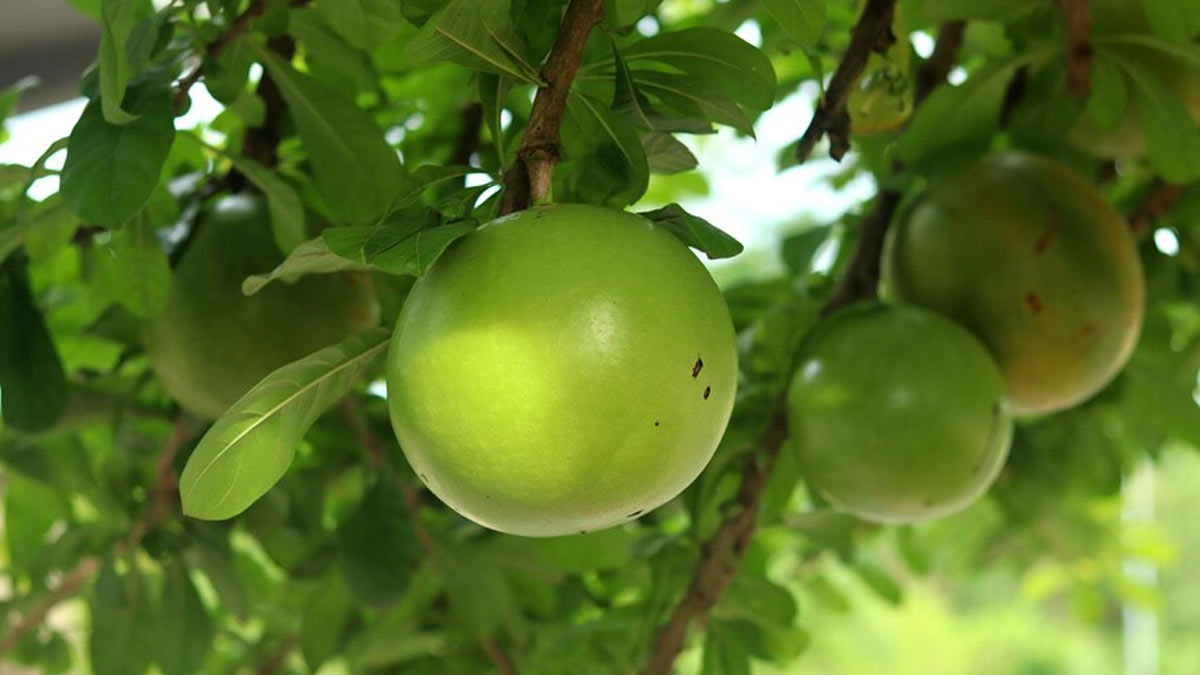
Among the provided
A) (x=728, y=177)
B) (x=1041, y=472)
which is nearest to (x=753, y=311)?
(x=1041, y=472)

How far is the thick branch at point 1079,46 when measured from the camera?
0.92m

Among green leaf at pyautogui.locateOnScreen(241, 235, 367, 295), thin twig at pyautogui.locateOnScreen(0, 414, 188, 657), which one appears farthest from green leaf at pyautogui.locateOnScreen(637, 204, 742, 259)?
thin twig at pyautogui.locateOnScreen(0, 414, 188, 657)

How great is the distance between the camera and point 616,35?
0.70 meters

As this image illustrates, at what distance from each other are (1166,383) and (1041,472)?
33 centimetres

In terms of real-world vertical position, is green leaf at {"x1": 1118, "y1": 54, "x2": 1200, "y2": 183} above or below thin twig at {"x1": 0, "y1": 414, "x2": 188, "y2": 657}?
above

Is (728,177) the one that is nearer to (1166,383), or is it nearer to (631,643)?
(1166,383)

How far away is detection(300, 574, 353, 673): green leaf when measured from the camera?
3.89 ft

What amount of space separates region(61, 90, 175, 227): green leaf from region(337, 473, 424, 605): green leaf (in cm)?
42

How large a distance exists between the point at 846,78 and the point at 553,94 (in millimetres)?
218

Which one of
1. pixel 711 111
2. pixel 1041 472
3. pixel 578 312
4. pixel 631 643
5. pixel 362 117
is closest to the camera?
pixel 578 312

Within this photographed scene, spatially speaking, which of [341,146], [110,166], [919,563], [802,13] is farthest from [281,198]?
[919,563]

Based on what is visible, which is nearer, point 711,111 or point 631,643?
point 711,111

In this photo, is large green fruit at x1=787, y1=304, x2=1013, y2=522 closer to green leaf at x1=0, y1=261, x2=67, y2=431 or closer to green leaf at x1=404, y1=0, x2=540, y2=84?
green leaf at x1=404, y1=0, x2=540, y2=84

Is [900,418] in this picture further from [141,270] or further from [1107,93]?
[141,270]
